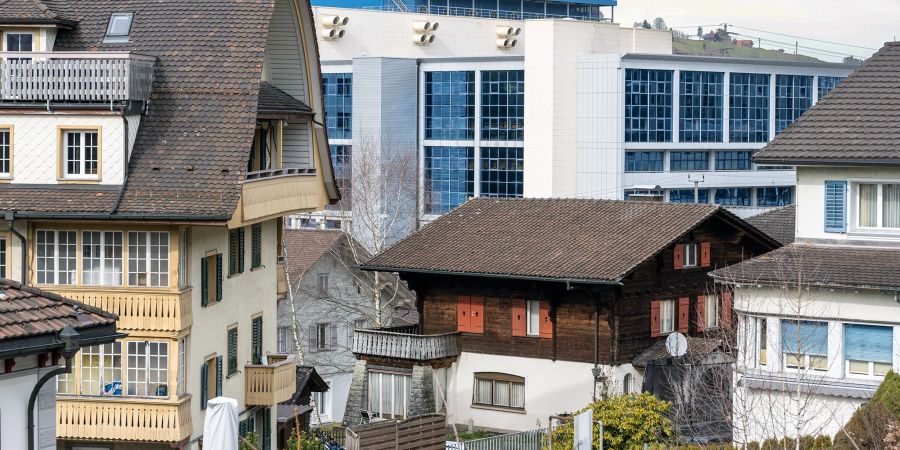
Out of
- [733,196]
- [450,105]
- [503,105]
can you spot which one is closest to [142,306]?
[503,105]

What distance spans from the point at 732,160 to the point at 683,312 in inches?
2209

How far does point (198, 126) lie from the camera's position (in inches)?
1444

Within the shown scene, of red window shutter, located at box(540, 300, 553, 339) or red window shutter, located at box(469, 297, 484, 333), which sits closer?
red window shutter, located at box(540, 300, 553, 339)

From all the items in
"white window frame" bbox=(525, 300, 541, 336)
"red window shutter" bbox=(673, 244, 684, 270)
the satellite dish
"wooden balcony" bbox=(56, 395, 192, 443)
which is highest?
"red window shutter" bbox=(673, 244, 684, 270)

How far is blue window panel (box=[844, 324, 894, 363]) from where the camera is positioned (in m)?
37.7

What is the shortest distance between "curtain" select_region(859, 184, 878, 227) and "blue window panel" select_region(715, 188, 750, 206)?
71608 mm

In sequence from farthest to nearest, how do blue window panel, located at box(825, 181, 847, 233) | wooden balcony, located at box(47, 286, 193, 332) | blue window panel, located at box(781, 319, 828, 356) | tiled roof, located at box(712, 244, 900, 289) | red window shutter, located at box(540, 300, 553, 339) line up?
red window shutter, located at box(540, 300, 553, 339) → blue window panel, located at box(825, 181, 847, 233) → blue window panel, located at box(781, 319, 828, 356) → tiled roof, located at box(712, 244, 900, 289) → wooden balcony, located at box(47, 286, 193, 332)

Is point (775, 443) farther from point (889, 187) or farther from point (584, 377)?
point (584, 377)

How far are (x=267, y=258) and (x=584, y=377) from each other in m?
13.4

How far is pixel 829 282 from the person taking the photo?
37156 mm

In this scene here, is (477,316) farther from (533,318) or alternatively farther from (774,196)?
(774,196)

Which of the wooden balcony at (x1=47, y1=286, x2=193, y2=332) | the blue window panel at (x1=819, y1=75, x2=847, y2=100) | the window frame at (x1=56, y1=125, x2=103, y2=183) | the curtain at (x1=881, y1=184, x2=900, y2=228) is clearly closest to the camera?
the window frame at (x1=56, y1=125, x2=103, y2=183)

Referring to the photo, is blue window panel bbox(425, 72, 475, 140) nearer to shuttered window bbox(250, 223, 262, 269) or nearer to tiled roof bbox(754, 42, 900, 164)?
shuttered window bbox(250, 223, 262, 269)

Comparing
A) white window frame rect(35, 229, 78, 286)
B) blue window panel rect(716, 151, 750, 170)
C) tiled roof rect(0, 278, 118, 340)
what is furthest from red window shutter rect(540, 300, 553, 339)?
blue window panel rect(716, 151, 750, 170)
